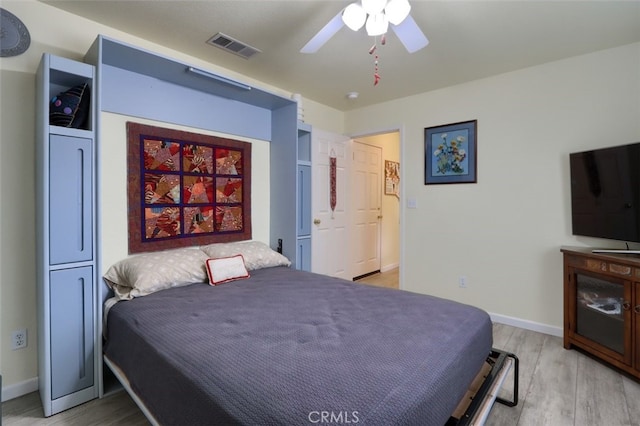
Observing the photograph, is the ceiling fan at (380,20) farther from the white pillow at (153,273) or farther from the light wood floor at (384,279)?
the light wood floor at (384,279)

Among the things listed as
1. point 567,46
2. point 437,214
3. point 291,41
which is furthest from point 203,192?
point 567,46

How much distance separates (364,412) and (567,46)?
10.4 ft

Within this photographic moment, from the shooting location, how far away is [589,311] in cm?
241

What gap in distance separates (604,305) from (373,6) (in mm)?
2659

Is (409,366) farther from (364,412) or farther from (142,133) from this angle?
(142,133)

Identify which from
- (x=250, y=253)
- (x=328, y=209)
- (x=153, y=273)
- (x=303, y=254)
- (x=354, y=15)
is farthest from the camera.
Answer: (x=328, y=209)

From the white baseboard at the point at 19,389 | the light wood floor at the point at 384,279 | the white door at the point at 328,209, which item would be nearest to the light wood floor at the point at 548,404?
the white baseboard at the point at 19,389

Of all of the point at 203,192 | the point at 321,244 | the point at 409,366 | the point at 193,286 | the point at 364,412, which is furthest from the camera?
the point at 321,244

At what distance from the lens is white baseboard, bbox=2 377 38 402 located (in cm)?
190

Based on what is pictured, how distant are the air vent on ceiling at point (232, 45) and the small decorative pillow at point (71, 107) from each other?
1.00 m

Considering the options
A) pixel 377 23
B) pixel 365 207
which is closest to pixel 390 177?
pixel 365 207

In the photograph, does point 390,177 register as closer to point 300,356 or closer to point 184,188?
point 184,188

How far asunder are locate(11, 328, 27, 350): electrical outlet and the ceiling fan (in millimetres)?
2594

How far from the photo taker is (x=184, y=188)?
2646 millimetres
